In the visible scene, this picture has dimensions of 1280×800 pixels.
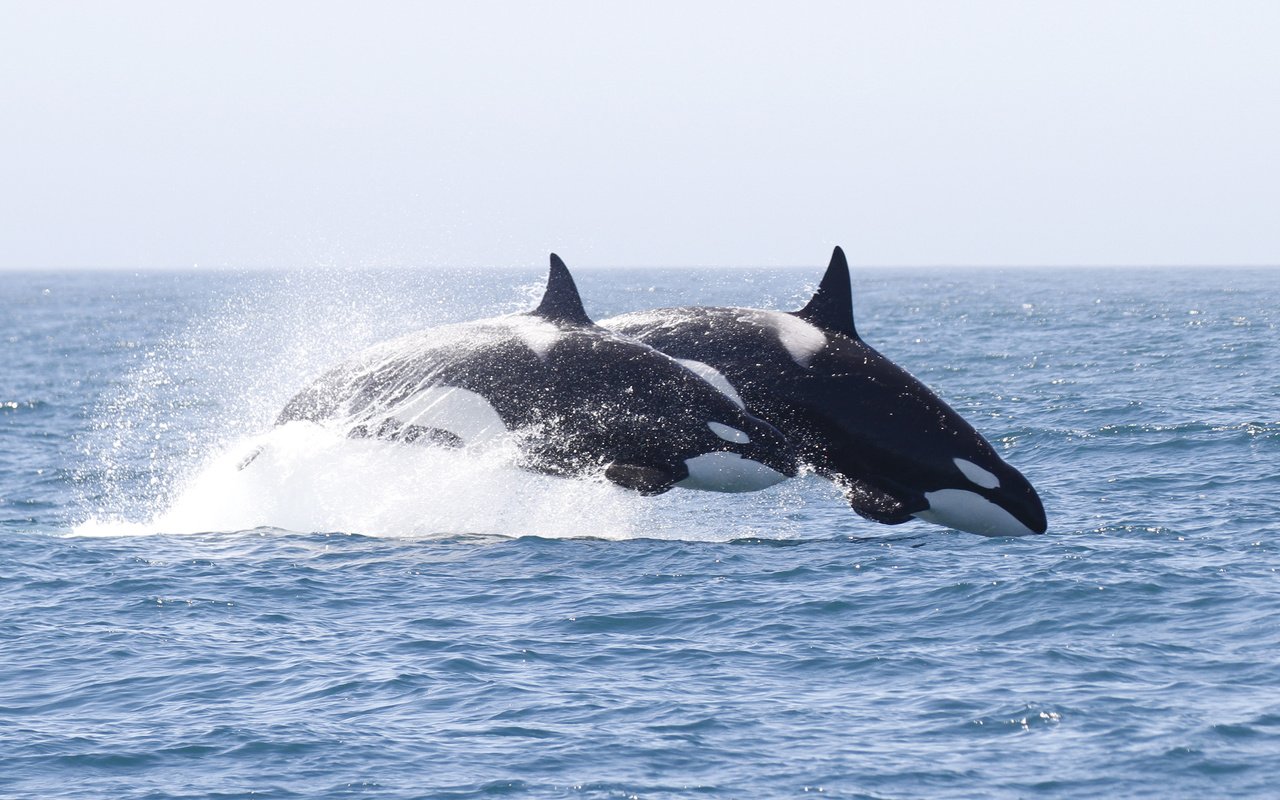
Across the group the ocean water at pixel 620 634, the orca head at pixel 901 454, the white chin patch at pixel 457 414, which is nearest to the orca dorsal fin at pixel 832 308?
the orca head at pixel 901 454

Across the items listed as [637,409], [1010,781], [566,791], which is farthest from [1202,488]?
[566,791]

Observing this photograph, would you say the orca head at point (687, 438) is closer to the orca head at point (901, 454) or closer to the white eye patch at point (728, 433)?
the white eye patch at point (728, 433)

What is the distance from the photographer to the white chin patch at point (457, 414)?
16.1 metres

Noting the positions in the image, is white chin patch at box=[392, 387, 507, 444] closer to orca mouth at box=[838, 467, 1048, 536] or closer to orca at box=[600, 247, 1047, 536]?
orca at box=[600, 247, 1047, 536]

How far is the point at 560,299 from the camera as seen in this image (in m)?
17.0

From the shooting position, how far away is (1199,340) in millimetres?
48656

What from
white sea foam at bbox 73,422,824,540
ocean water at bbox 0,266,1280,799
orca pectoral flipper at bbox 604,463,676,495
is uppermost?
orca pectoral flipper at bbox 604,463,676,495

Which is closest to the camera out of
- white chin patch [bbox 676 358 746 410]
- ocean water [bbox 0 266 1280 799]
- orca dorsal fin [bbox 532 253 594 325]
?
ocean water [bbox 0 266 1280 799]

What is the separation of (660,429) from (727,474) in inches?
34.9

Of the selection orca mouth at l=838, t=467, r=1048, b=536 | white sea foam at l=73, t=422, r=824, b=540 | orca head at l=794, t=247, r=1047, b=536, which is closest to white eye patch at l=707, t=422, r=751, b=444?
orca head at l=794, t=247, r=1047, b=536

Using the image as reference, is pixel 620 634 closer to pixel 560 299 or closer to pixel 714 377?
pixel 714 377

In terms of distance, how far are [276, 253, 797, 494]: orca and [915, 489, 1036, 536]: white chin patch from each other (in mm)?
1558

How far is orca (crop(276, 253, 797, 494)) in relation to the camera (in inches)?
616

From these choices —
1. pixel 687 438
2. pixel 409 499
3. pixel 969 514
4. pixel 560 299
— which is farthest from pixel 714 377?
pixel 409 499
